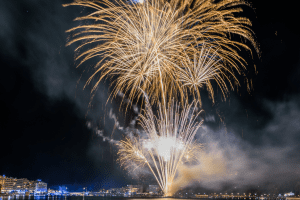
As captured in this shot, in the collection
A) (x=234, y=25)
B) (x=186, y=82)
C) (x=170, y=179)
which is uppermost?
(x=234, y=25)

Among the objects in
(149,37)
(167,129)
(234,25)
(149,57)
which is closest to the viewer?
(234,25)

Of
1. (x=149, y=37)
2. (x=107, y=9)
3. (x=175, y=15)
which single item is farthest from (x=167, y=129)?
(x=107, y=9)

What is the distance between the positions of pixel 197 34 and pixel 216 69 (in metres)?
3.46

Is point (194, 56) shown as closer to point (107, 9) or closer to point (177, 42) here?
point (177, 42)

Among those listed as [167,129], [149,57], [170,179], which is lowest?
[170,179]

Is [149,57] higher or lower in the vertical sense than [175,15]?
lower

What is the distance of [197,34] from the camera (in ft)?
54.9

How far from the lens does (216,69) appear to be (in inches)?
724

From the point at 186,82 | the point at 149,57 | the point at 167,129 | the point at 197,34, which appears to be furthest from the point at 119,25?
the point at 167,129

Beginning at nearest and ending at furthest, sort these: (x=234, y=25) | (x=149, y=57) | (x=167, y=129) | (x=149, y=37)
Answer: (x=234, y=25) → (x=149, y=37) → (x=149, y=57) → (x=167, y=129)

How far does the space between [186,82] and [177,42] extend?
349 cm

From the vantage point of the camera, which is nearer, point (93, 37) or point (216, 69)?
point (93, 37)

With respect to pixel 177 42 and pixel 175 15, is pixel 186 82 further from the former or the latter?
pixel 175 15

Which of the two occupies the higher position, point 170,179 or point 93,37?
point 93,37
